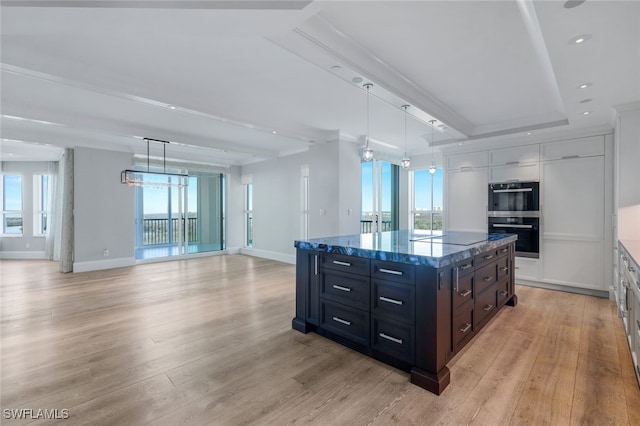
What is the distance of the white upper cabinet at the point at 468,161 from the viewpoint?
16.9 feet

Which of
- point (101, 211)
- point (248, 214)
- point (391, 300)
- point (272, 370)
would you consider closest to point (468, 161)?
point (391, 300)

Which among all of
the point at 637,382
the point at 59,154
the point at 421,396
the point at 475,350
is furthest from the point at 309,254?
the point at 59,154

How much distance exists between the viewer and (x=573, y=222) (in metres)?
4.35

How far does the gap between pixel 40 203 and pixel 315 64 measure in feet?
29.8

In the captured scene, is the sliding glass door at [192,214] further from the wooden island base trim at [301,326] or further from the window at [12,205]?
the wooden island base trim at [301,326]

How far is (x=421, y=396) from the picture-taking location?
6.37ft

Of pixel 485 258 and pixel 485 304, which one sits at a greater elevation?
pixel 485 258

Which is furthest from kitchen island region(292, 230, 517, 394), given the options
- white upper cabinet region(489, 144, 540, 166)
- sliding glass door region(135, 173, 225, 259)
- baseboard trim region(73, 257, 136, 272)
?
sliding glass door region(135, 173, 225, 259)

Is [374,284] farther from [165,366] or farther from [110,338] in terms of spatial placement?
[110,338]

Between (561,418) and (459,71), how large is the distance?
2854 mm

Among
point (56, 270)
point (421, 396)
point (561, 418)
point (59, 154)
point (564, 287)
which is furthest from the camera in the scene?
point (59, 154)

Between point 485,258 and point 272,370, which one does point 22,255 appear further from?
point 485,258

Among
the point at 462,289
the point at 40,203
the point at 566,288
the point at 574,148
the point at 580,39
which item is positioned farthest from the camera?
→ the point at 40,203

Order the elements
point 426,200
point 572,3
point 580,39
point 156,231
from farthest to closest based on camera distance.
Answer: point 156,231 → point 426,200 → point 580,39 → point 572,3
